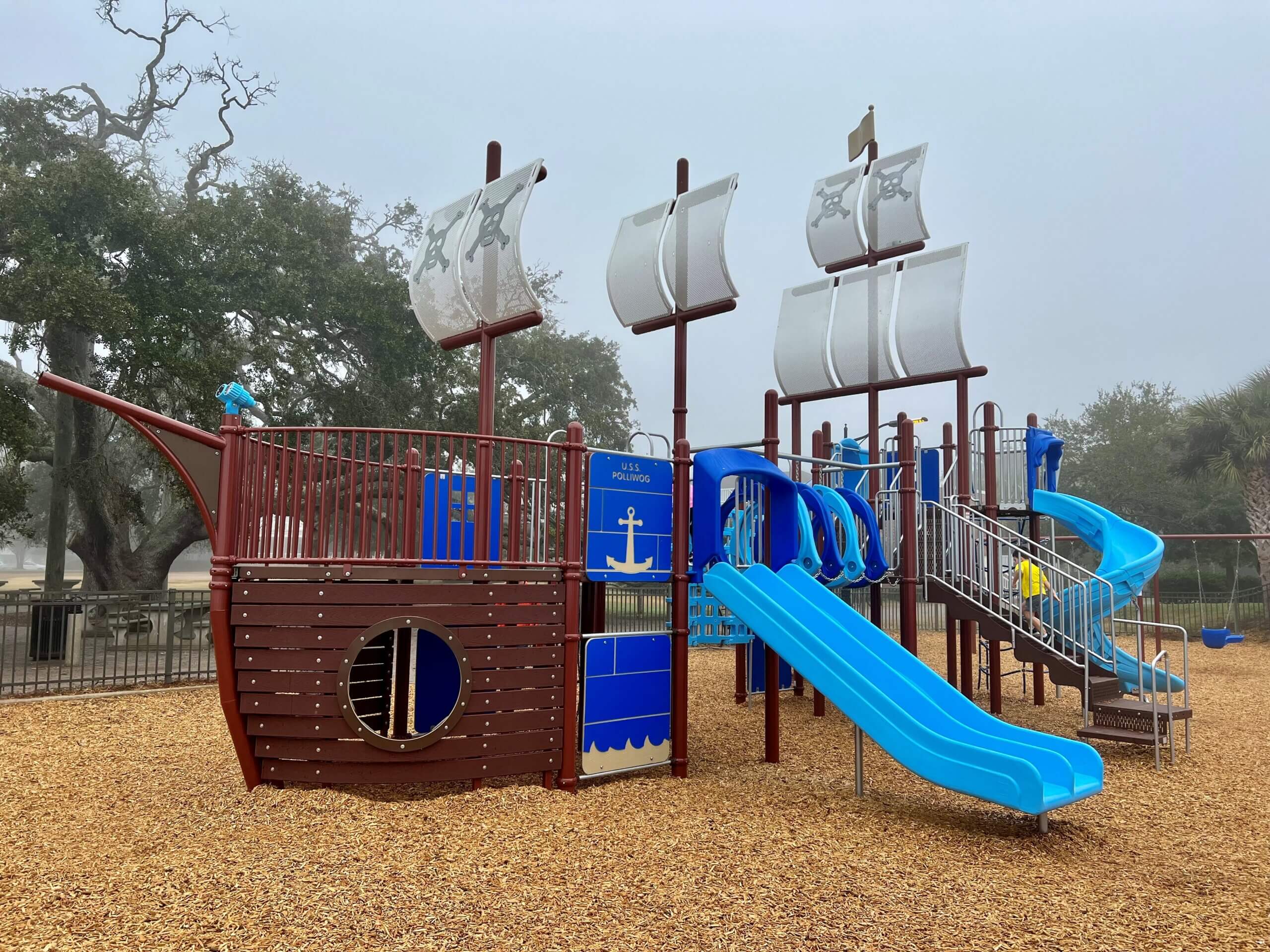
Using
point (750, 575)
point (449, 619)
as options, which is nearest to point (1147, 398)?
point (750, 575)

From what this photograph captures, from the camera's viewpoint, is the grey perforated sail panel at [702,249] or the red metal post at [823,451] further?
the red metal post at [823,451]

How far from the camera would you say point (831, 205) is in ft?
44.0

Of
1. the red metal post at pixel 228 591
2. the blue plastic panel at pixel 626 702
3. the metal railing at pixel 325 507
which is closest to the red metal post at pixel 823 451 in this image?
the blue plastic panel at pixel 626 702

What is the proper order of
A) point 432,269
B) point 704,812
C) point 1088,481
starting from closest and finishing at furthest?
point 704,812, point 432,269, point 1088,481

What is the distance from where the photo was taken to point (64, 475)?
17.6m

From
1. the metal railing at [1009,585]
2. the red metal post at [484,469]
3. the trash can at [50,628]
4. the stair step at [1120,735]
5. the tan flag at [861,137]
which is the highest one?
the tan flag at [861,137]

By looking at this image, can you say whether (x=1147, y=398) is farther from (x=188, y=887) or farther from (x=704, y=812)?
(x=188, y=887)

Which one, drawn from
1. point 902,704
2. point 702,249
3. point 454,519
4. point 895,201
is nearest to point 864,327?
point 895,201

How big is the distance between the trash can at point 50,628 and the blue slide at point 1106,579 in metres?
11.9

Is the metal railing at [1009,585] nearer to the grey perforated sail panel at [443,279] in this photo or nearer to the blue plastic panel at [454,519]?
the blue plastic panel at [454,519]

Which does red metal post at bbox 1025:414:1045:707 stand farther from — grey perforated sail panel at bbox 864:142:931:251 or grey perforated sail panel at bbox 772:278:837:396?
grey perforated sail panel at bbox 864:142:931:251

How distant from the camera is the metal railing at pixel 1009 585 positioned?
361 inches

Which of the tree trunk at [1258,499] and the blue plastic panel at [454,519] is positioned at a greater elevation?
the tree trunk at [1258,499]

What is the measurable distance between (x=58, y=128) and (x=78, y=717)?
1535 centimetres
